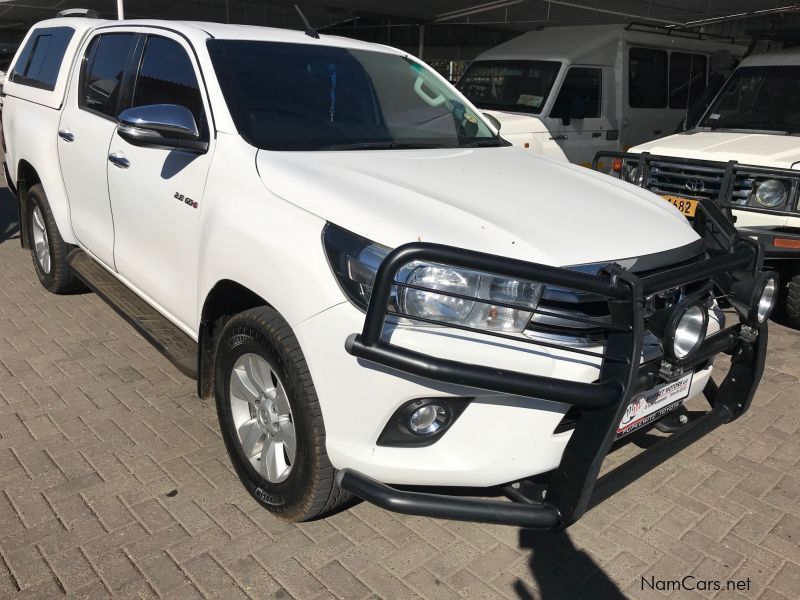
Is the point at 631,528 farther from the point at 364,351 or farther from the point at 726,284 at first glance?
the point at 364,351

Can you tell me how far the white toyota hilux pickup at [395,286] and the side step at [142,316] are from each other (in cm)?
2

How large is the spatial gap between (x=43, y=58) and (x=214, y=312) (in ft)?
11.4

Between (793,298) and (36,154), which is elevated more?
(36,154)

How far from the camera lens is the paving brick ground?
2.63m

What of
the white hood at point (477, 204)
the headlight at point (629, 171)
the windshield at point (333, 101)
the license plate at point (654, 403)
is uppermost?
the windshield at point (333, 101)

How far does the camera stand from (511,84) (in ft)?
29.4

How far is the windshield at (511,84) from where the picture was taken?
8.58 metres

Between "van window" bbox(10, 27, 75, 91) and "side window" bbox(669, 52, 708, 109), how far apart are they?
7643 mm

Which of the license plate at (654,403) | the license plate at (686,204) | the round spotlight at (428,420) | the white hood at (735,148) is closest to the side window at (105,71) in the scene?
the round spotlight at (428,420)

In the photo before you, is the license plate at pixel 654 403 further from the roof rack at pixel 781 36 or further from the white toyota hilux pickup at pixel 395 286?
the roof rack at pixel 781 36

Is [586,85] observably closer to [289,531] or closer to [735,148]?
[735,148]

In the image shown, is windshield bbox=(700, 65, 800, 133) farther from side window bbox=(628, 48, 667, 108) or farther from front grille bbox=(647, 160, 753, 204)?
side window bbox=(628, 48, 667, 108)

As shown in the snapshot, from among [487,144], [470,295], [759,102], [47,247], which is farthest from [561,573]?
[759,102]

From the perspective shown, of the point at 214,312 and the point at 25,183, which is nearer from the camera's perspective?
the point at 214,312
